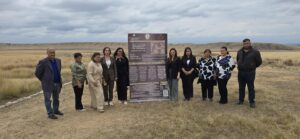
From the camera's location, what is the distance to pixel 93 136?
26.3ft

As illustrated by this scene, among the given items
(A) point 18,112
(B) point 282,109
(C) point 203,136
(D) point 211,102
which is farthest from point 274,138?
(A) point 18,112

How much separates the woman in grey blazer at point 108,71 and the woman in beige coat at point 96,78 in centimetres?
42


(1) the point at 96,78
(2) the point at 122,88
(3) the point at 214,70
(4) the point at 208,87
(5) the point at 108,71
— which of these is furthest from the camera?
(4) the point at 208,87

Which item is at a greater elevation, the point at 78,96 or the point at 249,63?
the point at 249,63

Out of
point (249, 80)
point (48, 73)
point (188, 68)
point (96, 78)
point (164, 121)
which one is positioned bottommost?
point (164, 121)

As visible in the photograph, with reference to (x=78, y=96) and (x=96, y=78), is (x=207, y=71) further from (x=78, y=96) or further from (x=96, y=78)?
(x=78, y=96)

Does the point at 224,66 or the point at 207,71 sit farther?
the point at 207,71

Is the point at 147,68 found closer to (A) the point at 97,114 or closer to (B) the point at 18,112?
(A) the point at 97,114

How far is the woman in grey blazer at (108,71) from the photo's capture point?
11.2m

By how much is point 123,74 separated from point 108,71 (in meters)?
0.69

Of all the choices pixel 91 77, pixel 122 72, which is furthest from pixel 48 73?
pixel 122 72

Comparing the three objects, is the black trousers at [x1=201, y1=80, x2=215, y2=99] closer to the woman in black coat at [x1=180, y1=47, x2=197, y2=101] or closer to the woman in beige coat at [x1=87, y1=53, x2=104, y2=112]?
the woman in black coat at [x1=180, y1=47, x2=197, y2=101]

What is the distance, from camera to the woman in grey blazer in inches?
440

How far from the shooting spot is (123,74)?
11773mm
